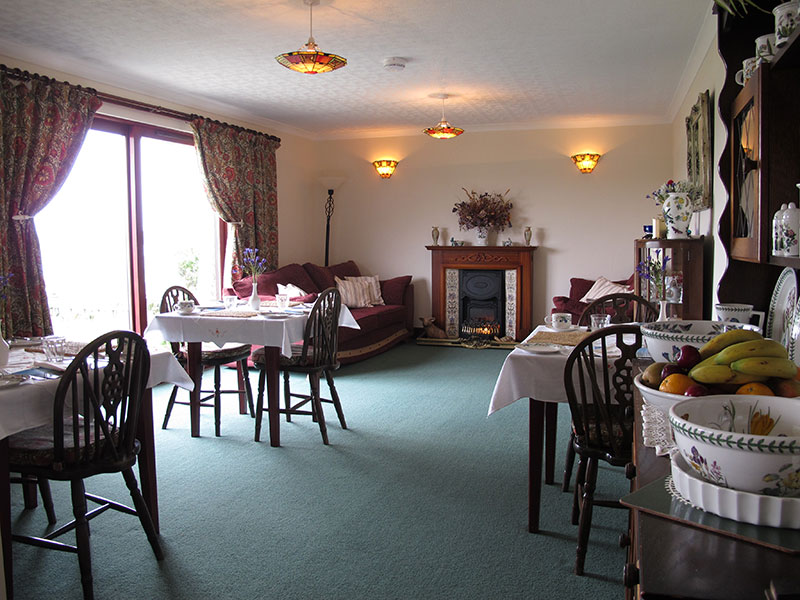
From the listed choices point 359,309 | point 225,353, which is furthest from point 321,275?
point 225,353

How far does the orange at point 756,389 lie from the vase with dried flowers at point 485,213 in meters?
6.74

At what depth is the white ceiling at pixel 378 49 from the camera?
379 centimetres

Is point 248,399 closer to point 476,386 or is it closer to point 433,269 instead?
point 476,386

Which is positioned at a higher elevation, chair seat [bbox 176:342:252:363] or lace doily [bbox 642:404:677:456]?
lace doily [bbox 642:404:677:456]

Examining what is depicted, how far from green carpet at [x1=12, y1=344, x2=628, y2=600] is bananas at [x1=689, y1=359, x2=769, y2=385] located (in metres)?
1.44

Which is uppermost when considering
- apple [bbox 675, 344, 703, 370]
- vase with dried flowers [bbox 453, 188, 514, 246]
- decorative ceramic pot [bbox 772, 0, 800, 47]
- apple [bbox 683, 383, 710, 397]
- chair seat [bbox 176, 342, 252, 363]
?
vase with dried flowers [bbox 453, 188, 514, 246]

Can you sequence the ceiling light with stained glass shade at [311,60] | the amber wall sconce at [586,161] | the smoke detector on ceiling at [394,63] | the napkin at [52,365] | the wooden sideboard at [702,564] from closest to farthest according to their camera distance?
the wooden sideboard at [702,564] < the napkin at [52,365] < the ceiling light with stained glass shade at [311,60] < the smoke detector on ceiling at [394,63] < the amber wall sconce at [586,161]

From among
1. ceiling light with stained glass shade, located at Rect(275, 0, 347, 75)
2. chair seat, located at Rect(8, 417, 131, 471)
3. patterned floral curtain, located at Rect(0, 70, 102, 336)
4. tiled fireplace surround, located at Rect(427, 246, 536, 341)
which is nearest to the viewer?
chair seat, located at Rect(8, 417, 131, 471)

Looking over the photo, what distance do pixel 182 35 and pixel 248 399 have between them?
8.29 ft

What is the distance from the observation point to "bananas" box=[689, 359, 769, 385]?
1088mm

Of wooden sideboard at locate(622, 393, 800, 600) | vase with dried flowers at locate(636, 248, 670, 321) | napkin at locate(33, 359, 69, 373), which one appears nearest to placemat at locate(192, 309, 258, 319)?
napkin at locate(33, 359, 69, 373)

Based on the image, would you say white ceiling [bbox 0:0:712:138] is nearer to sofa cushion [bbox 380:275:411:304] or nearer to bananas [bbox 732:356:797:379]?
sofa cushion [bbox 380:275:411:304]

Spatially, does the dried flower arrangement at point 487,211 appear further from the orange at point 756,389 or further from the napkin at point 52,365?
the orange at point 756,389

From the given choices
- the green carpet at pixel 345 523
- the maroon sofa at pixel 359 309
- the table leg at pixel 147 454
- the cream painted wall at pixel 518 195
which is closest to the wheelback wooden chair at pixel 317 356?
the green carpet at pixel 345 523
